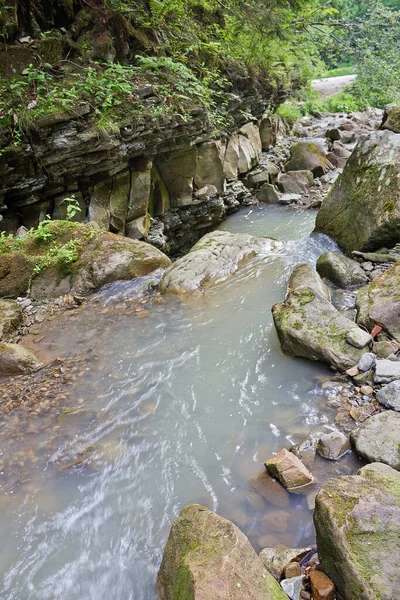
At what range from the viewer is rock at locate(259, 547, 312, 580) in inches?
90.4

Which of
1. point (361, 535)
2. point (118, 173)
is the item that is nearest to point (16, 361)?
point (361, 535)

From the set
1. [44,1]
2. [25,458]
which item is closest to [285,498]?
[25,458]

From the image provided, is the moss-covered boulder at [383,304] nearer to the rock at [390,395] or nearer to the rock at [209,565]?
the rock at [390,395]

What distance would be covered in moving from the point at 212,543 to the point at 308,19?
582 inches

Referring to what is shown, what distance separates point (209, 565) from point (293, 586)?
0.53m

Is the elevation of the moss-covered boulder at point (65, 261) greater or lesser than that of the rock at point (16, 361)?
greater

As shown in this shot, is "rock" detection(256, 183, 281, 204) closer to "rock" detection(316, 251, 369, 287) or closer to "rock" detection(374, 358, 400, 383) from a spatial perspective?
"rock" detection(316, 251, 369, 287)

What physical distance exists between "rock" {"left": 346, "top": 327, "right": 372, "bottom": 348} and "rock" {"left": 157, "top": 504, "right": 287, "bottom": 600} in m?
2.49

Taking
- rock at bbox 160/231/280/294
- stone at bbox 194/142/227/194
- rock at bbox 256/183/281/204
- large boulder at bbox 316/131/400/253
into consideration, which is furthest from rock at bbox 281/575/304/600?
rock at bbox 256/183/281/204

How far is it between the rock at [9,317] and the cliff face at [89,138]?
2.03 metres

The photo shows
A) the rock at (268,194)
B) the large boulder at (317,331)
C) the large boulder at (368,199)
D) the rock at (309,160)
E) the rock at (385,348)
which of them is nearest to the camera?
the rock at (385,348)

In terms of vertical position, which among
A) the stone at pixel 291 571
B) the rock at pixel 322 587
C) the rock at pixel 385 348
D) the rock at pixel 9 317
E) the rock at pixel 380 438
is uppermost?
the rock at pixel 385 348

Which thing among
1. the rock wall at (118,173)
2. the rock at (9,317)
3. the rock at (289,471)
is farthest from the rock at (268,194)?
the rock at (289,471)

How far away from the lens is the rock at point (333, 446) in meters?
3.07
